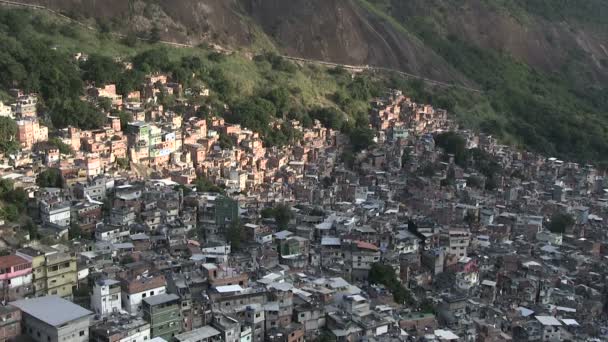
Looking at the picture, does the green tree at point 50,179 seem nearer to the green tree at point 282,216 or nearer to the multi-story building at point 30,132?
the multi-story building at point 30,132

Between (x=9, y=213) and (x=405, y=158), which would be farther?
(x=405, y=158)

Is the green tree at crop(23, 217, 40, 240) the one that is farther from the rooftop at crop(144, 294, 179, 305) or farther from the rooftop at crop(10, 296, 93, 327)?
the rooftop at crop(144, 294, 179, 305)

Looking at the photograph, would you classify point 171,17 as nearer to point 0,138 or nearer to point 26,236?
point 0,138

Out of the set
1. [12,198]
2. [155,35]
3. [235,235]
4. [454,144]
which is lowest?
[235,235]

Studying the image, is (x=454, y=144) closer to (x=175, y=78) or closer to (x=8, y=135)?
(x=175, y=78)

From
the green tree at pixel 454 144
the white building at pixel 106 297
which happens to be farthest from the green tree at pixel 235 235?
the green tree at pixel 454 144

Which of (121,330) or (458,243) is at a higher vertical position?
(458,243)

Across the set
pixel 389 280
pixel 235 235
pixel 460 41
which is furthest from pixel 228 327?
pixel 460 41
